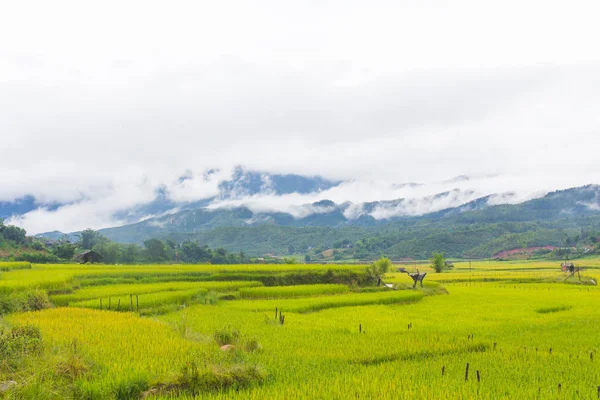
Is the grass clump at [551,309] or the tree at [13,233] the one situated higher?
the tree at [13,233]

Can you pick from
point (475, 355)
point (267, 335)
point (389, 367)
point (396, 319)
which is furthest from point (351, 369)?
point (396, 319)

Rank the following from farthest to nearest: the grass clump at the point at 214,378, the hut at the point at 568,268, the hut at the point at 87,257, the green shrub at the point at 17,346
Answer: the hut at the point at 87,257 < the hut at the point at 568,268 < the green shrub at the point at 17,346 < the grass clump at the point at 214,378

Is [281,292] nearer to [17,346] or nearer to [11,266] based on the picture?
[17,346]

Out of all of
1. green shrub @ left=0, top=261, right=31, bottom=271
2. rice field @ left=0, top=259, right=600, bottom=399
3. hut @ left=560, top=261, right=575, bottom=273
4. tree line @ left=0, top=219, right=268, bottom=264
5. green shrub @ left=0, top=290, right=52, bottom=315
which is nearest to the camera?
rice field @ left=0, top=259, right=600, bottom=399

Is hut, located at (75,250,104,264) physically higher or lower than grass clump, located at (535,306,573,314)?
higher

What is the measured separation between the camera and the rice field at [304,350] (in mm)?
7312

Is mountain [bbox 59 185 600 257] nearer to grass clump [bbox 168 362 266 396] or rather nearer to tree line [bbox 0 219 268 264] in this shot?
tree line [bbox 0 219 268 264]

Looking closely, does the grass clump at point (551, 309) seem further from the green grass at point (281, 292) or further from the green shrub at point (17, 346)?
the green shrub at point (17, 346)

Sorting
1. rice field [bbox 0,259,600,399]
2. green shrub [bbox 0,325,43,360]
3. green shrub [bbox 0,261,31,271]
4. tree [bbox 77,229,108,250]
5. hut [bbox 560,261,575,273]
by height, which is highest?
tree [bbox 77,229,108,250]

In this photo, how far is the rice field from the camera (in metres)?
7.31

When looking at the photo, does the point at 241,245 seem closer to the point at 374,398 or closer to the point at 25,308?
the point at 25,308

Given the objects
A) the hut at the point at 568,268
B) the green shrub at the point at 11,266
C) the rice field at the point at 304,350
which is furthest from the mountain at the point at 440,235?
the rice field at the point at 304,350

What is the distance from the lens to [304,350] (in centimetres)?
1059

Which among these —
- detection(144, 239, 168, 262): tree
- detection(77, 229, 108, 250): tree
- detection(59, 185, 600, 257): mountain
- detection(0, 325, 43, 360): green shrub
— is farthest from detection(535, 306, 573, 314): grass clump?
detection(59, 185, 600, 257): mountain
